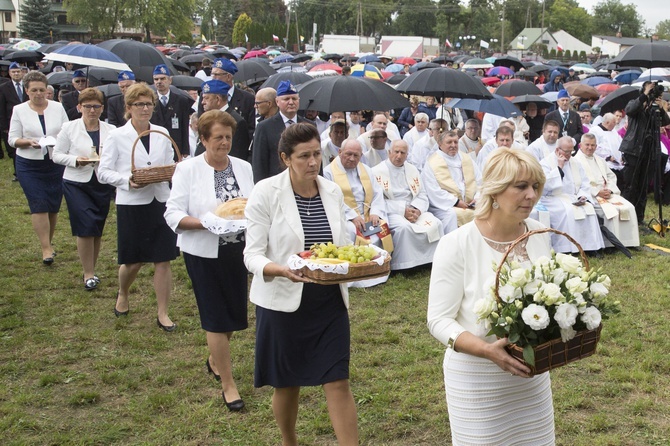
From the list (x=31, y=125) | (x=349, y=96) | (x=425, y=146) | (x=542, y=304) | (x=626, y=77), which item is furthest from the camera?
(x=626, y=77)

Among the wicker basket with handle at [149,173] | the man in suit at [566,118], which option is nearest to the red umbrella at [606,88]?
the man in suit at [566,118]

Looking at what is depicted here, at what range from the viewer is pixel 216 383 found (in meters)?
5.90

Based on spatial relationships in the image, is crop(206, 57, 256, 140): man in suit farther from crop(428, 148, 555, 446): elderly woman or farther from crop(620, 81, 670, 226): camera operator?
crop(428, 148, 555, 446): elderly woman

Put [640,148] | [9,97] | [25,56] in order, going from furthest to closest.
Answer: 1. [25,56]
2. [9,97]
3. [640,148]

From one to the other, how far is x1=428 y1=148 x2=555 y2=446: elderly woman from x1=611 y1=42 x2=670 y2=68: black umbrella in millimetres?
10480

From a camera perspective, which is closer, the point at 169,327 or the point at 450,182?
the point at 169,327

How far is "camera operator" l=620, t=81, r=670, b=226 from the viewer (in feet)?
37.6

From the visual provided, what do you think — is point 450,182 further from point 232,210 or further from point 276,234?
point 276,234

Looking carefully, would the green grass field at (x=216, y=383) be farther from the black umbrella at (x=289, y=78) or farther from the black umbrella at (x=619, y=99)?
the black umbrella at (x=289, y=78)

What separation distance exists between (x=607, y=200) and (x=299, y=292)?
7.89 meters

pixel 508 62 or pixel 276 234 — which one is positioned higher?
pixel 508 62

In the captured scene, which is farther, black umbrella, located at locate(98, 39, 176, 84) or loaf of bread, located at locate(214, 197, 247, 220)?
black umbrella, located at locate(98, 39, 176, 84)

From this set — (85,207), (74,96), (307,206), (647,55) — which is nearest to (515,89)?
(647,55)

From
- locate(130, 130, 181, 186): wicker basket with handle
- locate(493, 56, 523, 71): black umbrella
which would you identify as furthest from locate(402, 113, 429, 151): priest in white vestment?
locate(493, 56, 523, 71): black umbrella
